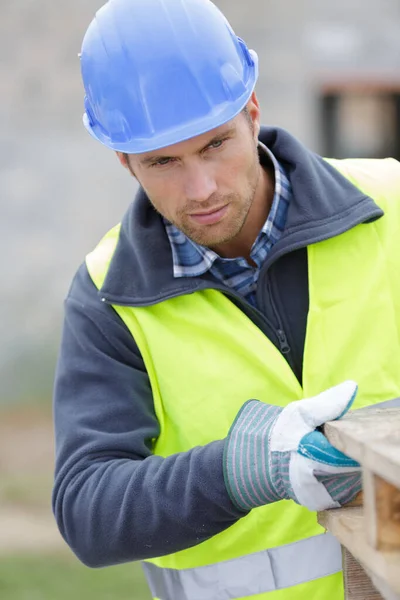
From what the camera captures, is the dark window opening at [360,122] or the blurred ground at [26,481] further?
the dark window opening at [360,122]

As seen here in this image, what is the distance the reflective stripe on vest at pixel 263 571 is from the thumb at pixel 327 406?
0.52 meters

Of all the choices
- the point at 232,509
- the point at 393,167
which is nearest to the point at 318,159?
the point at 393,167

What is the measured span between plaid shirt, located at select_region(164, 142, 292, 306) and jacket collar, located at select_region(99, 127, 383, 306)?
0.02m

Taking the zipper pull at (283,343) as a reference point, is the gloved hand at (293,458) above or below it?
above

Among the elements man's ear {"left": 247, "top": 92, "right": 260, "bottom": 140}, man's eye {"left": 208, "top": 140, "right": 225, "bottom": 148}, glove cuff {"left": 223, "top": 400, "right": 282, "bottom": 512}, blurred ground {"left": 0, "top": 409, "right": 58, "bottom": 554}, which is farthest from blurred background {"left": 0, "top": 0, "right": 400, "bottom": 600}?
glove cuff {"left": 223, "top": 400, "right": 282, "bottom": 512}

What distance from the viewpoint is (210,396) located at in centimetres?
186

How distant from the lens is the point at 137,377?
1927 millimetres

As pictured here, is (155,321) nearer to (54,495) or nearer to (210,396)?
(210,396)

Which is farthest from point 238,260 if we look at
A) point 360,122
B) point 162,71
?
point 360,122

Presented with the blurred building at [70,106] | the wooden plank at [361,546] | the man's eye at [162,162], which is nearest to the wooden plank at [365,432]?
the wooden plank at [361,546]

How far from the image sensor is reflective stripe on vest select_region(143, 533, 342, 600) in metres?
1.84

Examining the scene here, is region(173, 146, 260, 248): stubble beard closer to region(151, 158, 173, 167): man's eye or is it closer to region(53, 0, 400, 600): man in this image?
region(53, 0, 400, 600): man

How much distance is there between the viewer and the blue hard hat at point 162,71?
1771mm

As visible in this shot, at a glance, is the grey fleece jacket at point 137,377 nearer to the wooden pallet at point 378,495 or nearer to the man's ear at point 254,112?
the man's ear at point 254,112
